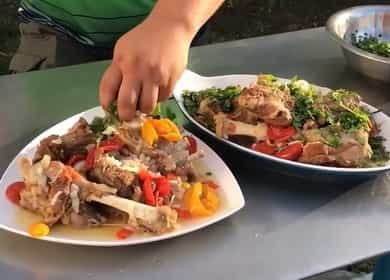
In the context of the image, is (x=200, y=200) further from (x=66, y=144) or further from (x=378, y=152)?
(x=378, y=152)

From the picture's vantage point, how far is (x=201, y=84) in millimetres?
1376

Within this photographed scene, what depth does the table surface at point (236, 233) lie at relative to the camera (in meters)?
1.00

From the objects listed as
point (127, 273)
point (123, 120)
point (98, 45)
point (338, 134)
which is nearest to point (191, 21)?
point (123, 120)

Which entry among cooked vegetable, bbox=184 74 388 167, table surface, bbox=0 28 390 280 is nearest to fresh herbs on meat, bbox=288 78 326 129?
cooked vegetable, bbox=184 74 388 167

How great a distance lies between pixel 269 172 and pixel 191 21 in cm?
27

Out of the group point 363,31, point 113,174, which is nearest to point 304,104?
point 113,174

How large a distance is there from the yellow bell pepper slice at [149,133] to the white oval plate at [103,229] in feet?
0.31

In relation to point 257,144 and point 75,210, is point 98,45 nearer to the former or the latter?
point 257,144

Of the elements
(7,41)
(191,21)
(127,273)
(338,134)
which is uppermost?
(191,21)

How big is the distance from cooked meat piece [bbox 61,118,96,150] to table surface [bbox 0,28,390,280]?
0.14 metres

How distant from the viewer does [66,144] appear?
1125 mm

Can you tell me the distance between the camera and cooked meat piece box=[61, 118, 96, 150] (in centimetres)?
113

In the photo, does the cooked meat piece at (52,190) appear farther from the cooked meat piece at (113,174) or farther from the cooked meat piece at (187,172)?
the cooked meat piece at (187,172)

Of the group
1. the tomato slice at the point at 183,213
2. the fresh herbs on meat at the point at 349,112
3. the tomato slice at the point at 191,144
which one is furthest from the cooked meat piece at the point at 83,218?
the fresh herbs on meat at the point at 349,112
